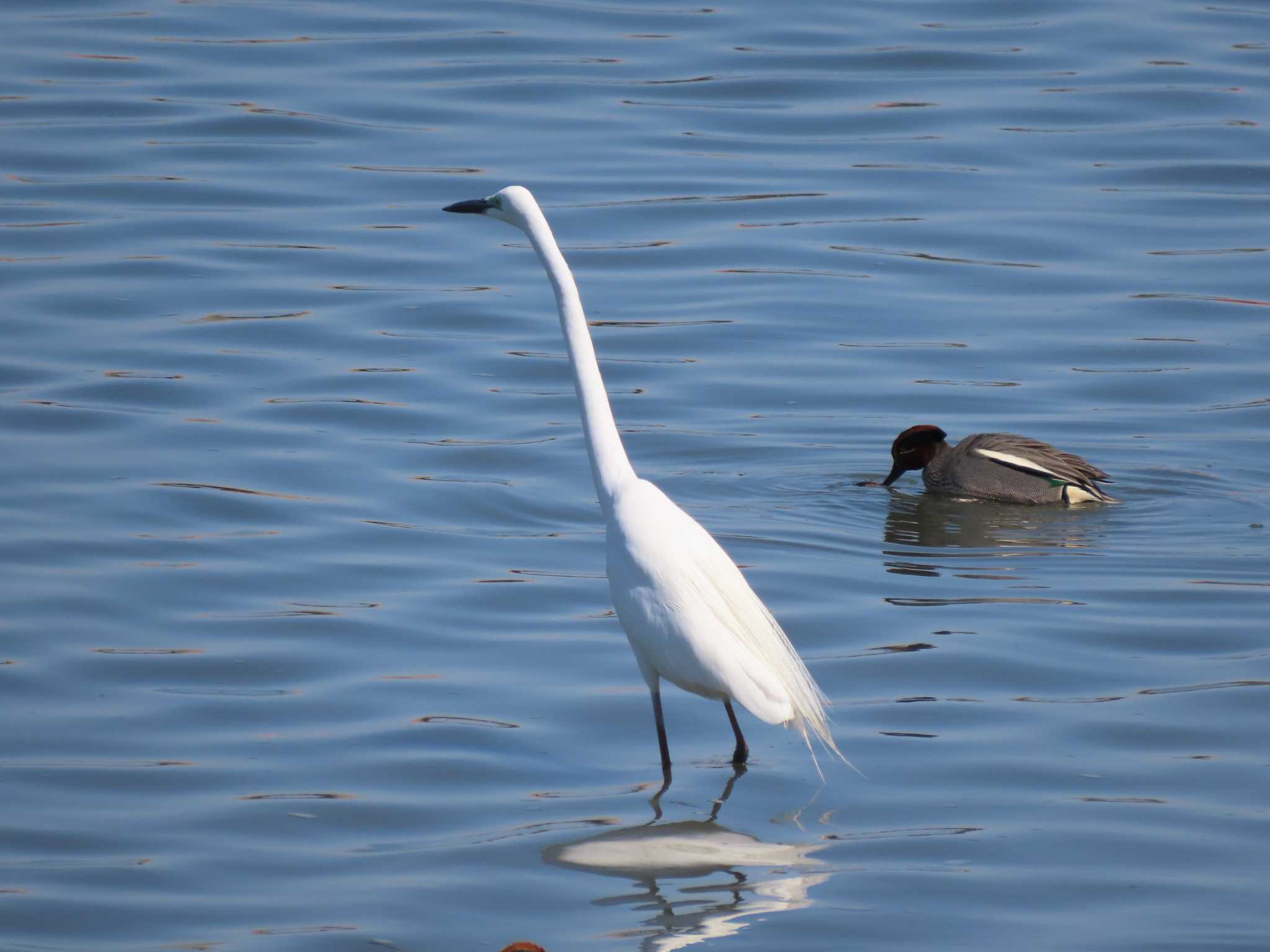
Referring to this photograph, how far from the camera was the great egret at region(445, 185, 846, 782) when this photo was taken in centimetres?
607

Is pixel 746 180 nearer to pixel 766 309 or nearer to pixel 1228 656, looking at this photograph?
pixel 766 309

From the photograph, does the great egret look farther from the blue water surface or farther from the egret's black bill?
the egret's black bill

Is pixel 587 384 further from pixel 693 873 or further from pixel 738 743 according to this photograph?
pixel 693 873

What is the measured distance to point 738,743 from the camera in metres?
6.29

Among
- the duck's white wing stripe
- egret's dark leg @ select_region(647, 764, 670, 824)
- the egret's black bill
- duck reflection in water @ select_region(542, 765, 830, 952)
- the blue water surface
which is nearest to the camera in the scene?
duck reflection in water @ select_region(542, 765, 830, 952)

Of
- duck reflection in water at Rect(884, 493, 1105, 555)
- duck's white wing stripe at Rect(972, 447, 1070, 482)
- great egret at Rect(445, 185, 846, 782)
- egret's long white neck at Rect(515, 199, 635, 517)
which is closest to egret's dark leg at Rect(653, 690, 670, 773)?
great egret at Rect(445, 185, 846, 782)

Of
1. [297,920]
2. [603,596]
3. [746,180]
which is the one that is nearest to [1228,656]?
[603,596]

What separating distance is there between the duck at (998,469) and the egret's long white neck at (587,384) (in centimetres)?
357

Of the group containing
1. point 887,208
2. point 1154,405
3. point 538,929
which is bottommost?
point 538,929

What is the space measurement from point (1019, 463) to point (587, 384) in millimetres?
3718

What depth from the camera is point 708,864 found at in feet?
18.4

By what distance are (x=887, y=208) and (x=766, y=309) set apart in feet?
9.28

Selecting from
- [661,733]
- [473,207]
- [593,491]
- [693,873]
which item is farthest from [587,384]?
[593,491]

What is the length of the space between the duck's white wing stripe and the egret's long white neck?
353cm
